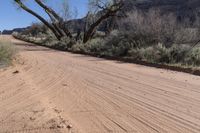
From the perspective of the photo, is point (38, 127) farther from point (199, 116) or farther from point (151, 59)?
point (151, 59)

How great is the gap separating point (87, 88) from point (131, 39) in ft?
47.0

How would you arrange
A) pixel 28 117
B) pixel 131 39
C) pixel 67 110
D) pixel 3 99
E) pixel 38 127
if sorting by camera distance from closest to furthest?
pixel 38 127, pixel 28 117, pixel 67 110, pixel 3 99, pixel 131 39

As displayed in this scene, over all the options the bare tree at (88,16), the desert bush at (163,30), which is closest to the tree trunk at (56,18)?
the bare tree at (88,16)

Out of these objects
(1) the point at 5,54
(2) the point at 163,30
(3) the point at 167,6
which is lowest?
(1) the point at 5,54

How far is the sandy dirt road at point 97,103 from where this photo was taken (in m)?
6.93

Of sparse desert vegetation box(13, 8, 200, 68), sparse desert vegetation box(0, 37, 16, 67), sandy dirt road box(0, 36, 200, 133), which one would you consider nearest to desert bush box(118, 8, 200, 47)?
sparse desert vegetation box(13, 8, 200, 68)

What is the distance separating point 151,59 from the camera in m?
20.1

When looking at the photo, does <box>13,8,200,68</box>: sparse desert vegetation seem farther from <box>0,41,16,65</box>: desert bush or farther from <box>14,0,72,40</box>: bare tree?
<box>14,0,72,40</box>: bare tree

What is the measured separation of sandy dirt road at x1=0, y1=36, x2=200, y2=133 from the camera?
693 cm

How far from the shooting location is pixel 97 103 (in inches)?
344

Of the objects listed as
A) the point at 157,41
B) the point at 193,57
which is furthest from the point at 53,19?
the point at 193,57

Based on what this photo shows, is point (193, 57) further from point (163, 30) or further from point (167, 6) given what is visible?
point (167, 6)

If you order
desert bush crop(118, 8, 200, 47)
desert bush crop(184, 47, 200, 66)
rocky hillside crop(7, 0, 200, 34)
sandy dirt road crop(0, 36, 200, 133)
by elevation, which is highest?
rocky hillside crop(7, 0, 200, 34)

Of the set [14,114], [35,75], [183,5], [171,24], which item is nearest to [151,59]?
[171,24]
